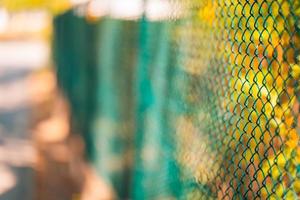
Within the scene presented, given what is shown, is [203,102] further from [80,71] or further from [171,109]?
[80,71]

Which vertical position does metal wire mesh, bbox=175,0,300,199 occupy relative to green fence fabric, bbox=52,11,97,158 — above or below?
above

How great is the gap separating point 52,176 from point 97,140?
1514 mm

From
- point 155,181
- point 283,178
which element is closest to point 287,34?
point 283,178

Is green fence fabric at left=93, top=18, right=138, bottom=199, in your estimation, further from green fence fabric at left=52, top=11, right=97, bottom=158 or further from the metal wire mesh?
the metal wire mesh

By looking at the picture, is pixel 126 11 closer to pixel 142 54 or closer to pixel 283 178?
pixel 142 54

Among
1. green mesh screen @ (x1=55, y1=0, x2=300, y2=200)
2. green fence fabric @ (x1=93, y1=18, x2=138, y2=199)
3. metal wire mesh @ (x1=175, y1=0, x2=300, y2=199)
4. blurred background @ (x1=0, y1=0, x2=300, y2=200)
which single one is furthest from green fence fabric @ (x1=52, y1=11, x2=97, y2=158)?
metal wire mesh @ (x1=175, y1=0, x2=300, y2=199)

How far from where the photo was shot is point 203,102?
9.57 ft

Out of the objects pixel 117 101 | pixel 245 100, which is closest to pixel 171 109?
pixel 245 100

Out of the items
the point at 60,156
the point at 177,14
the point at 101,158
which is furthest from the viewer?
the point at 60,156

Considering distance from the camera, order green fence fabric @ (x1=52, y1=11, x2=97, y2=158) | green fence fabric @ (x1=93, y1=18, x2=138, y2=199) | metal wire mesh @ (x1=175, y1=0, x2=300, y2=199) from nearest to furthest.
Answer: metal wire mesh @ (x1=175, y1=0, x2=300, y2=199) < green fence fabric @ (x1=93, y1=18, x2=138, y2=199) < green fence fabric @ (x1=52, y1=11, x2=97, y2=158)

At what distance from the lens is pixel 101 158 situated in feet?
17.5

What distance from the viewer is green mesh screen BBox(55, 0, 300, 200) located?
2.11 metres

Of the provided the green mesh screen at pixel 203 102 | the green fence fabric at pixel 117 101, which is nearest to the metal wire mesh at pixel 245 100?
the green mesh screen at pixel 203 102

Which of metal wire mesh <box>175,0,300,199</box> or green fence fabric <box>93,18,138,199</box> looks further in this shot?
green fence fabric <box>93,18,138,199</box>
